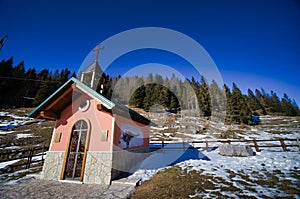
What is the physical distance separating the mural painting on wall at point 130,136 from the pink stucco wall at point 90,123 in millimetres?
1025

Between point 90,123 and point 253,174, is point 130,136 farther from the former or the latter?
point 253,174

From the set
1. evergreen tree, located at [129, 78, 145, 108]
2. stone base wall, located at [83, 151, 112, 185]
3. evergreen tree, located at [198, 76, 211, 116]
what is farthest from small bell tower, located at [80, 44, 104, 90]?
evergreen tree, located at [198, 76, 211, 116]

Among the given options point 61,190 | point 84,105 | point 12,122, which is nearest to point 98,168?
point 61,190

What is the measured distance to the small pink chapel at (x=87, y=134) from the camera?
6.40 m

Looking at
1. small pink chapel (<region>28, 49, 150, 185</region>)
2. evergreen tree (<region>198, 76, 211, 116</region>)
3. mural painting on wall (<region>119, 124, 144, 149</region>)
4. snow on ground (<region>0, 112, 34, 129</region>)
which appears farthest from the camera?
evergreen tree (<region>198, 76, 211, 116</region>)

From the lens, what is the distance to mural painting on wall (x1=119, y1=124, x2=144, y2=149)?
25.0 ft

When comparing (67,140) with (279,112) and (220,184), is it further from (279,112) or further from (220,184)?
(279,112)

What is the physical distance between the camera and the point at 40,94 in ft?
131

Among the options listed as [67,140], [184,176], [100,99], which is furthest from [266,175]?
[67,140]

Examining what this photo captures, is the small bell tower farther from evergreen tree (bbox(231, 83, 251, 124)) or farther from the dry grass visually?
evergreen tree (bbox(231, 83, 251, 124))

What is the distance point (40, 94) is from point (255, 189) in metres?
51.1

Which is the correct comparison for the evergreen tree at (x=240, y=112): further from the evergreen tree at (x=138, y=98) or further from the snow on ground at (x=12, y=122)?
the snow on ground at (x=12, y=122)

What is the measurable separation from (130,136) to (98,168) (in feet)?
8.81

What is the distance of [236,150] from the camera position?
1065cm
